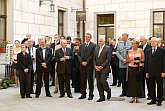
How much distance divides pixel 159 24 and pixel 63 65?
11667 millimetres

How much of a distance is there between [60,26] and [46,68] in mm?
9598

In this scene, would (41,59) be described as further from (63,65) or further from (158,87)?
(158,87)

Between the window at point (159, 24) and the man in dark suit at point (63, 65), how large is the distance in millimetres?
11265

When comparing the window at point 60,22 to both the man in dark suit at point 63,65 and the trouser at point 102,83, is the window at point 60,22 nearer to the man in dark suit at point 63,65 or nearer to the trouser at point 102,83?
the man in dark suit at point 63,65

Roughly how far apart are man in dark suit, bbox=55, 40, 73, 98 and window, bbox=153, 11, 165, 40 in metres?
11.3

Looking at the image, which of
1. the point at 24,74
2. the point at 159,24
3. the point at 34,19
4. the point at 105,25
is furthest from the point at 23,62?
the point at 105,25

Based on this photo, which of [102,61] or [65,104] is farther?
[102,61]

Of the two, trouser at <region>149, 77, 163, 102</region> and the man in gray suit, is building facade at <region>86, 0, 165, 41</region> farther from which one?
trouser at <region>149, 77, 163, 102</region>

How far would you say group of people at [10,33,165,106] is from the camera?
906 centimetres

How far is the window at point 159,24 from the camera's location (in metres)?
20.3

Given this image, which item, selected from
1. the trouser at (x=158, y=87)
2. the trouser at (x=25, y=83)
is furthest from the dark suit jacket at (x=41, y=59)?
the trouser at (x=158, y=87)

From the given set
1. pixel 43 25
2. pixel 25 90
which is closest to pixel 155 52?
pixel 25 90

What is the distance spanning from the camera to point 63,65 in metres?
10.2

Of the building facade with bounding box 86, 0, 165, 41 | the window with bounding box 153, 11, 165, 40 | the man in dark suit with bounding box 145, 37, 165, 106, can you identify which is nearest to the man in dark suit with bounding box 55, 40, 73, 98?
the man in dark suit with bounding box 145, 37, 165, 106
